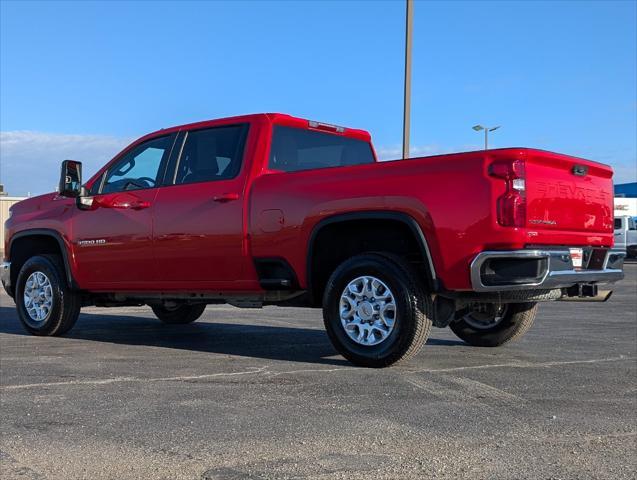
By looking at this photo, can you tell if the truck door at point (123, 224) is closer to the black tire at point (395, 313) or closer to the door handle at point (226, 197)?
the door handle at point (226, 197)

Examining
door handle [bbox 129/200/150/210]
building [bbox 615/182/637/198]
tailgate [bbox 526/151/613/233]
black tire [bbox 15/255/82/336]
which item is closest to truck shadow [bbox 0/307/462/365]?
black tire [bbox 15/255/82/336]

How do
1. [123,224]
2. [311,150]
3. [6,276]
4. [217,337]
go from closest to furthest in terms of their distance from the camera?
1. [311,150]
2. [123,224]
3. [217,337]
4. [6,276]

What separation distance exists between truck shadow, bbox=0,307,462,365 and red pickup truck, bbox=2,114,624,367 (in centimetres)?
42

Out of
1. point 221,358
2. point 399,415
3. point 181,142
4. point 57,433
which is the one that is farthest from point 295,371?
point 181,142

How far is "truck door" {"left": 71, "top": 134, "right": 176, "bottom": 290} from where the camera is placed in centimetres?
725

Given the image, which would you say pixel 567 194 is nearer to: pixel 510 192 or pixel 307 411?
pixel 510 192

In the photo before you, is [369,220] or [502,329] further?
[502,329]

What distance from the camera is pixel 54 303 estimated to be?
7906 mm

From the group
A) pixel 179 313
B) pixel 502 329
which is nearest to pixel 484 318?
pixel 502 329

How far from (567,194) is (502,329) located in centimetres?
183

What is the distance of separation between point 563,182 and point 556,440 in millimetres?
2443

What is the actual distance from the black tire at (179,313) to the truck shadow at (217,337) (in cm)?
11

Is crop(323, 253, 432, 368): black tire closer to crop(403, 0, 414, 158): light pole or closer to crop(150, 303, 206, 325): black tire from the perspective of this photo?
crop(150, 303, 206, 325): black tire

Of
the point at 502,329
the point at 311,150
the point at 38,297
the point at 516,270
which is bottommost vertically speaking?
the point at 502,329
